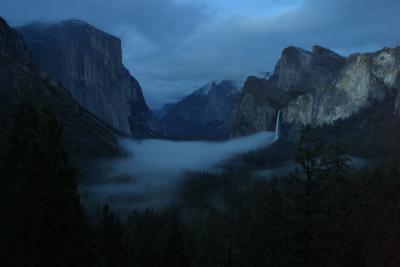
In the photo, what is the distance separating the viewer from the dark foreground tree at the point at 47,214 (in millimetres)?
26688

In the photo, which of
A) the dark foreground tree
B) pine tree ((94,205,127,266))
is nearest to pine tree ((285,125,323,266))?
the dark foreground tree

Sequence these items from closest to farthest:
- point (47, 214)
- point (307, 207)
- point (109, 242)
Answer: point (47, 214), point (307, 207), point (109, 242)

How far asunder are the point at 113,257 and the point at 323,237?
49.3 meters

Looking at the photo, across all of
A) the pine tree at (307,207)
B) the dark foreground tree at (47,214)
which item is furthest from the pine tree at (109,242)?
the dark foreground tree at (47,214)

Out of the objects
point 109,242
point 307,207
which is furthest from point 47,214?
point 109,242

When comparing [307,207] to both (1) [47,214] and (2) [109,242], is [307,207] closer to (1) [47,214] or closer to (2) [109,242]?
(1) [47,214]

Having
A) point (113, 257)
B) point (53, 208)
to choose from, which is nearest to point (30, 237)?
point (53, 208)

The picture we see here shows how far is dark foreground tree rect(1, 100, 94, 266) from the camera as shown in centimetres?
2669

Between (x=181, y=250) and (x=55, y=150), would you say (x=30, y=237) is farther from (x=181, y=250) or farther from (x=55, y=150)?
(x=181, y=250)

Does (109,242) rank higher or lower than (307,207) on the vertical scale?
lower

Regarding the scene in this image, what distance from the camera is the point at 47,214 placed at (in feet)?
87.9

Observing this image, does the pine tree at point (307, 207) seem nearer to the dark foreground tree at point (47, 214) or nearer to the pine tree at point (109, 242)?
the dark foreground tree at point (47, 214)

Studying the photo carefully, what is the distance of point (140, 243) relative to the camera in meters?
105

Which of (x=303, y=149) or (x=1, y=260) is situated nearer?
(x=1, y=260)
